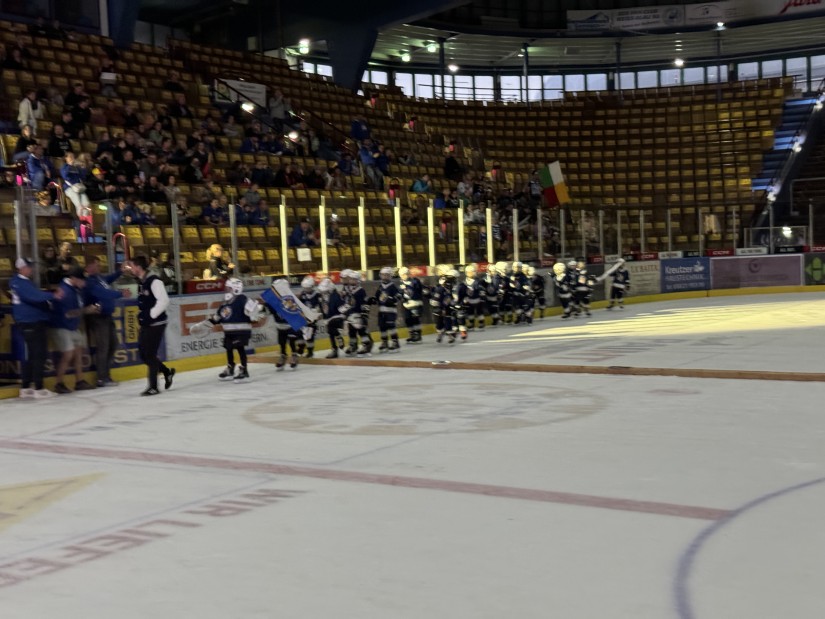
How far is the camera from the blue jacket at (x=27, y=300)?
12.7 m

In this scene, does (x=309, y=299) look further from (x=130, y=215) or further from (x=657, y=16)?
(x=657, y=16)

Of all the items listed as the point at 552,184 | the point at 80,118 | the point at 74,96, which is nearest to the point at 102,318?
the point at 80,118

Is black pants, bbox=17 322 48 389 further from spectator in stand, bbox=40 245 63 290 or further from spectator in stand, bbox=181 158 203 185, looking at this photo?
spectator in stand, bbox=181 158 203 185

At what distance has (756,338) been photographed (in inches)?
682

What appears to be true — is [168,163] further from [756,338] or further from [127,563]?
[127,563]

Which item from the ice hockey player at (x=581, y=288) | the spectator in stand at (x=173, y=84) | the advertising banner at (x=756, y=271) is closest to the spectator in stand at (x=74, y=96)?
the spectator in stand at (x=173, y=84)

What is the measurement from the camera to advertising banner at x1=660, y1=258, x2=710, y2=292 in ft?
101

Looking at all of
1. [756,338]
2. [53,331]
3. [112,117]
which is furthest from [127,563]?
[112,117]

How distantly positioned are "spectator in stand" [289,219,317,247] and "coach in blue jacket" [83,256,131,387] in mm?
4416

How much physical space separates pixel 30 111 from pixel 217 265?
4.96 meters

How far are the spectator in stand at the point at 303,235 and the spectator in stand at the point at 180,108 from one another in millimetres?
5693

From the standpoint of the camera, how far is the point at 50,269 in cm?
1397

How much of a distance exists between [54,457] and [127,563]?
367cm

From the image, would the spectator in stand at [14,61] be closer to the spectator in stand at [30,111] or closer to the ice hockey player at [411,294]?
the spectator in stand at [30,111]
